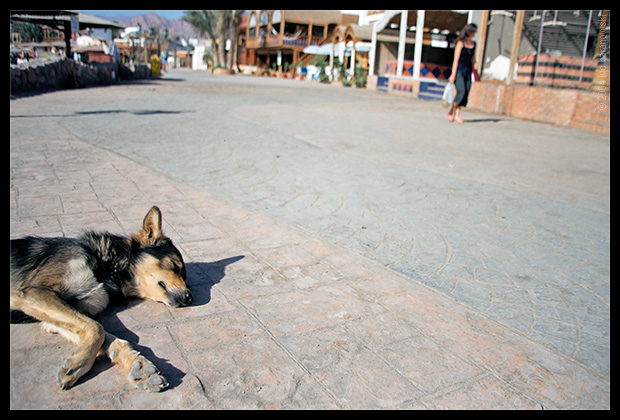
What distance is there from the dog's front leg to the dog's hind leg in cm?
6

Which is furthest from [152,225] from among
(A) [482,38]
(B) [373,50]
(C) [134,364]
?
(B) [373,50]

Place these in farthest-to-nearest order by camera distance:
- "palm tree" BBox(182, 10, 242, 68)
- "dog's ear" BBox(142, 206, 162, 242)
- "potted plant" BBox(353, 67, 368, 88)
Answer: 1. "palm tree" BBox(182, 10, 242, 68)
2. "potted plant" BBox(353, 67, 368, 88)
3. "dog's ear" BBox(142, 206, 162, 242)

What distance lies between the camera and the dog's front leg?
2.15m

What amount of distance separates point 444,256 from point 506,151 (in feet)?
19.9

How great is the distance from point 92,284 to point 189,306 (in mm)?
590

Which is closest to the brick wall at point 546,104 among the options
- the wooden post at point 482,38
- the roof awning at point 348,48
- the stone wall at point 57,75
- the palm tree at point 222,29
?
the wooden post at point 482,38

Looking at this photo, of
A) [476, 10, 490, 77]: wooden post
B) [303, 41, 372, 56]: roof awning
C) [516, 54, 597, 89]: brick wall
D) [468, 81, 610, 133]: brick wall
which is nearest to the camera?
[468, 81, 610, 133]: brick wall

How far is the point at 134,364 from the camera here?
2.23 metres

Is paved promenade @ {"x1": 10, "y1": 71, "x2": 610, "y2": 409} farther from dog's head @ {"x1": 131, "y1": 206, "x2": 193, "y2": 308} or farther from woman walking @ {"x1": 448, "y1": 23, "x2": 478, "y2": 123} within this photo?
woman walking @ {"x1": 448, "y1": 23, "x2": 478, "y2": 123}

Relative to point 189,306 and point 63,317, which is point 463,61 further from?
point 63,317

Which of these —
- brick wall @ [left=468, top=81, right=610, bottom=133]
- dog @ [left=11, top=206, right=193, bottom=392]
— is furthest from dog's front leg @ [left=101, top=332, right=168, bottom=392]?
brick wall @ [left=468, top=81, right=610, bottom=133]

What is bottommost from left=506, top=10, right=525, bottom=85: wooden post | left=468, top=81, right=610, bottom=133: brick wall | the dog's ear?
the dog's ear

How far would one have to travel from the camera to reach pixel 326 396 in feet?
7.21

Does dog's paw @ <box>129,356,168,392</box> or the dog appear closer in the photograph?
dog's paw @ <box>129,356,168,392</box>
